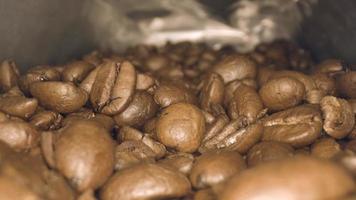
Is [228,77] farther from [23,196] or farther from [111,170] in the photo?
[23,196]

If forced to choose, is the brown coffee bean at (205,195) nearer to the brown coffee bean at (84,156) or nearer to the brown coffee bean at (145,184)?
the brown coffee bean at (145,184)

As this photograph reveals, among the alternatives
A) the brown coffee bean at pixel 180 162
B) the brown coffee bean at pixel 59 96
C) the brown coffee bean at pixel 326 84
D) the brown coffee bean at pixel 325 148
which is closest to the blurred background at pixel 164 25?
the brown coffee bean at pixel 326 84

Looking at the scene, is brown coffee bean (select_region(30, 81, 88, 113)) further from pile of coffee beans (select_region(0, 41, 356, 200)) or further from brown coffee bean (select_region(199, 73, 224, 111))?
brown coffee bean (select_region(199, 73, 224, 111))

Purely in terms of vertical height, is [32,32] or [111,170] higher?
[32,32]

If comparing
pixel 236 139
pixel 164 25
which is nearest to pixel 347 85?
pixel 236 139

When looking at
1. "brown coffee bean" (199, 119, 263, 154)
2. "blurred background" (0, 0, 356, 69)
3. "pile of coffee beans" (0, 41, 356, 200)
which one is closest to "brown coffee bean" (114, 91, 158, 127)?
"pile of coffee beans" (0, 41, 356, 200)

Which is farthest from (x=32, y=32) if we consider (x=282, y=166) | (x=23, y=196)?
(x=282, y=166)

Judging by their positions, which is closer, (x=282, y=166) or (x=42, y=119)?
(x=282, y=166)
